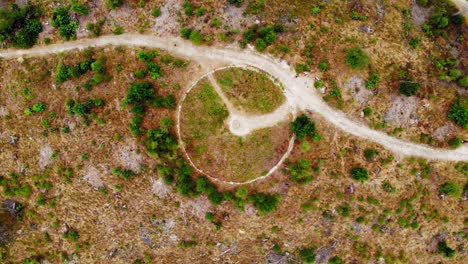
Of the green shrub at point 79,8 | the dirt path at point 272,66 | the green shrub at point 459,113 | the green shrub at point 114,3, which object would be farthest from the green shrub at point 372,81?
the green shrub at point 79,8

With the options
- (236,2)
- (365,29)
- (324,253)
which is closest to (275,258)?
(324,253)

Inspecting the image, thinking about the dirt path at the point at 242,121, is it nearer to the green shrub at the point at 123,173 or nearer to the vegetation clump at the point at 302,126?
the vegetation clump at the point at 302,126

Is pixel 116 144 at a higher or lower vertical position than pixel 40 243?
higher

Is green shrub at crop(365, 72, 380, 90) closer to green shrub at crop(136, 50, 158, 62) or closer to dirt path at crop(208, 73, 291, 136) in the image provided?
dirt path at crop(208, 73, 291, 136)

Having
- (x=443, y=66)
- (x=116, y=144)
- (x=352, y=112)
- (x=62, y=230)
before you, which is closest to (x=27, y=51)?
(x=116, y=144)

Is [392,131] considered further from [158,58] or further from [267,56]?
[158,58]
